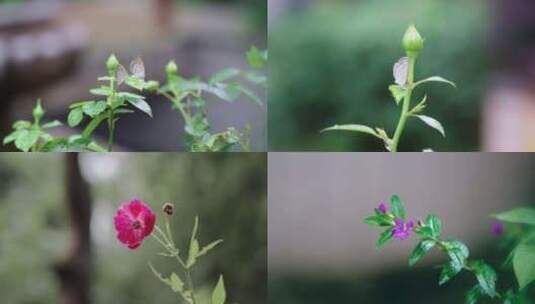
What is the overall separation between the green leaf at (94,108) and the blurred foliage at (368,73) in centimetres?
241

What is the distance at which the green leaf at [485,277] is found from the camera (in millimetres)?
733

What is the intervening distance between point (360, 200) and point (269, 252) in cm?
11

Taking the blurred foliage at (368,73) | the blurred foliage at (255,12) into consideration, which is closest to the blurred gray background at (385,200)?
the blurred foliage at (368,73)

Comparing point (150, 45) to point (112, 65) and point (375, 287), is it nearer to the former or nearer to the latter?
point (375, 287)

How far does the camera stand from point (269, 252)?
911 millimetres

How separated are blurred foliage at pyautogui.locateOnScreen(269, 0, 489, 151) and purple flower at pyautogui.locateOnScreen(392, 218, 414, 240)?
239 centimetres

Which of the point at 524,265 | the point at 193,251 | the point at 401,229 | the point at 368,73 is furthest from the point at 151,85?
the point at 368,73

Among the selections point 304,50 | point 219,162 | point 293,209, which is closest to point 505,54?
point 304,50

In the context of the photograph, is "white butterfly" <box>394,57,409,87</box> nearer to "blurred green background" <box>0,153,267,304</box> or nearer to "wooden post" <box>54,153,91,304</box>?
"wooden post" <box>54,153,91,304</box>

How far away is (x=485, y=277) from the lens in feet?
2.41

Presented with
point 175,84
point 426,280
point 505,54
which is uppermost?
point 505,54

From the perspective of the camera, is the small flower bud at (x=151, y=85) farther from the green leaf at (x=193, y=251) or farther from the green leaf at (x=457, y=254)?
the green leaf at (x=457, y=254)

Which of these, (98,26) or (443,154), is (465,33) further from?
(443,154)

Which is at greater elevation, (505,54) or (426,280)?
(505,54)
